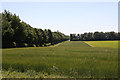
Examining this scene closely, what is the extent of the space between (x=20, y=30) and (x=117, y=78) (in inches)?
1800

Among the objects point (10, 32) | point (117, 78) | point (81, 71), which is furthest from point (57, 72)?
point (10, 32)

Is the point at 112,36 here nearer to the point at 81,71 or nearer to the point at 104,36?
the point at 104,36

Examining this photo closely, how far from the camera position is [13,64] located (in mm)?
11883

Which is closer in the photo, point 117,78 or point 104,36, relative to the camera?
point 117,78

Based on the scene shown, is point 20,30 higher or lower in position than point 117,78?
higher

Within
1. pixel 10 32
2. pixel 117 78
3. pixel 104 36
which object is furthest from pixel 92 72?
pixel 104 36

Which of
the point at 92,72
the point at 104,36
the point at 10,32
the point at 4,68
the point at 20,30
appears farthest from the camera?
the point at 104,36

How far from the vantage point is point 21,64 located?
1176 cm

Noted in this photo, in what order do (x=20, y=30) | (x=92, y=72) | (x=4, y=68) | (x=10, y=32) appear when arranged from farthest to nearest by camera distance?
(x=20, y=30), (x=10, y=32), (x=4, y=68), (x=92, y=72)

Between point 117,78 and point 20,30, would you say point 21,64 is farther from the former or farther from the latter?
point 20,30

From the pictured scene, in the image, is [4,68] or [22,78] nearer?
[22,78]

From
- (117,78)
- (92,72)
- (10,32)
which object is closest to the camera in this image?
(117,78)

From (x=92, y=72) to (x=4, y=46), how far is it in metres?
42.7

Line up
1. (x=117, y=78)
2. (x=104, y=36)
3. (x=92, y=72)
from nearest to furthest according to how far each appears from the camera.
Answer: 1. (x=117, y=78)
2. (x=92, y=72)
3. (x=104, y=36)
